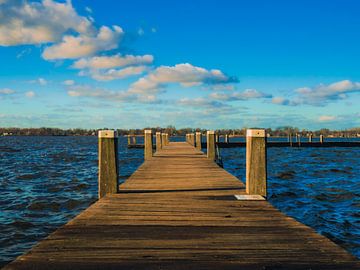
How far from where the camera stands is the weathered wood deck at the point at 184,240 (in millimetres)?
3197

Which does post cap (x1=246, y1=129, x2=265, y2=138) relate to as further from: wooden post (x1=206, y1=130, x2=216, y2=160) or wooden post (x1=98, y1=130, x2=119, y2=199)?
wooden post (x1=206, y1=130, x2=216, y2=160)

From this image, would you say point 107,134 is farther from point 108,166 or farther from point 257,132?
point 257,132

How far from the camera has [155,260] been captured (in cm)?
326

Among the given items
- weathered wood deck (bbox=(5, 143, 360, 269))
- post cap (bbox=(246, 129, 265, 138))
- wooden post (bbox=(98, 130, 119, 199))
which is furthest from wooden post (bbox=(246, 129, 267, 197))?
wooden post (bbox=(98, 130, 119, 199))

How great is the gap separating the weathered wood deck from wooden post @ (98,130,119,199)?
73cm

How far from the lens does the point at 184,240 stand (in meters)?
3.86

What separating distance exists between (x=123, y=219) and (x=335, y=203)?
8823 millimetres

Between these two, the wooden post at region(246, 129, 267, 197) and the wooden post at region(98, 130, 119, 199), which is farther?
the wooden post at region(98, 130, 119, 199)

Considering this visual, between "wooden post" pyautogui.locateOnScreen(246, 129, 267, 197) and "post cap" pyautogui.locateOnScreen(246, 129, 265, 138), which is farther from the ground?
"post cap" pyautogui.locateOnScreen(246, 129, 265, 138)

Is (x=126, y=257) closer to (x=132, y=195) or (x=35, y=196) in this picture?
(x=132, y=195)

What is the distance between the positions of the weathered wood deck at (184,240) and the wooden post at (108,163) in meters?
0.73

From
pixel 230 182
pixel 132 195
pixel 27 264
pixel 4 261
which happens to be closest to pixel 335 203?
pixel 230 182

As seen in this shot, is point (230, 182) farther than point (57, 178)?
No

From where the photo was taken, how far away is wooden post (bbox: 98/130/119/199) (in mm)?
6883
